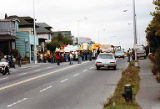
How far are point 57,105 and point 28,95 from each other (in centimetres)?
316

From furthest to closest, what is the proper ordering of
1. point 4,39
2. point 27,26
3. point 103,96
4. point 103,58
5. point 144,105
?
1. point 27,26
2. point 4,39
3. point 103,58
4. point 103,96
5. point 144,105

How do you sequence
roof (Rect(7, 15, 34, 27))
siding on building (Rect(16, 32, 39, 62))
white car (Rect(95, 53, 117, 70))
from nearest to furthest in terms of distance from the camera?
white car (Rect(95, 53, 117, 70)), siding on building (Rect(16, 32, 39, 62)), roof (Rect(7, 15, 34, 27))

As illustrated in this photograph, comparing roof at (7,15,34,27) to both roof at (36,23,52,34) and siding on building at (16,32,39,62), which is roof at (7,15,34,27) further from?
roof at (36,23,52,34)

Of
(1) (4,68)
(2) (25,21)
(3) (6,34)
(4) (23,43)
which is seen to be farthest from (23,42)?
(1) (4,68)

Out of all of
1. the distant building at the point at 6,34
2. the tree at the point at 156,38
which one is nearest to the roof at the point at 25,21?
the distant building at the point at 6,34

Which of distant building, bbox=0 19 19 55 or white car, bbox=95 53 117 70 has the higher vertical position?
distant building, bbox=0 19 19 55

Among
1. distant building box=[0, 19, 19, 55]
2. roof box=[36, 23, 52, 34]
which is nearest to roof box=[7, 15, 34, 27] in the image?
distant building box=[0, 19, 19, 55]

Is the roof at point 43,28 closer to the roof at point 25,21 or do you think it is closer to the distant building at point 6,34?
the roof at point 25,21

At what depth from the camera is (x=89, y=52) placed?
5812 cm

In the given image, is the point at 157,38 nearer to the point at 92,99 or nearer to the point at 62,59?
the point at 92,99

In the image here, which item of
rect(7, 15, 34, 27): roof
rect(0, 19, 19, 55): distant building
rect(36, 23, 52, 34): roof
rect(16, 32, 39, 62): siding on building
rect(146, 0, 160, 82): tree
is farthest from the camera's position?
rect(36, 23, 52, 34): roof

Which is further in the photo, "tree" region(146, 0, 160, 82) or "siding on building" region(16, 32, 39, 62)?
"siding on building" region(16, 32, 39, 62)

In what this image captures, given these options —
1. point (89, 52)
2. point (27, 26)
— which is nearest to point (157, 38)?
point (89, 52)

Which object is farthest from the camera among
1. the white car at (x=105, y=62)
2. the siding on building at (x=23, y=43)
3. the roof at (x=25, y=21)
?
the roof at (x=25, y=21)
